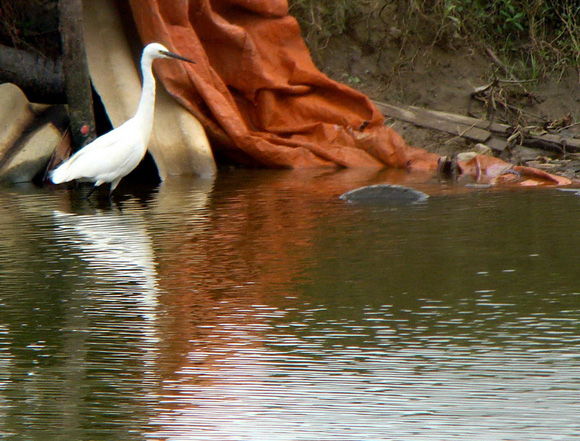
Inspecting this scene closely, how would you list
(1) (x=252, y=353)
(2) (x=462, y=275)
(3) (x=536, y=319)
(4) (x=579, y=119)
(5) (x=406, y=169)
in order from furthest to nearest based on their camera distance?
(4) (x=579, y=119), (5) (x=406, y=169), (2) (x=462, y=275), (3) (x=536, y=319), (1) (x=252, y=353)

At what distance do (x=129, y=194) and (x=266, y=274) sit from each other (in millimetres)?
2952

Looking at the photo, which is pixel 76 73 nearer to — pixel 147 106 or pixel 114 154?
pixel 147 106

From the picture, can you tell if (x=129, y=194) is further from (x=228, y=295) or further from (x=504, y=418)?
(x=504, y=418)

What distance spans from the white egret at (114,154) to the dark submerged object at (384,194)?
1589mm

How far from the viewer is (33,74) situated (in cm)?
809

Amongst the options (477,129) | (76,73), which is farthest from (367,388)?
(477,129)

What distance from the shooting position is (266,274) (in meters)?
4.07

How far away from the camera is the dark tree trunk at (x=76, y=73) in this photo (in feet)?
23.3


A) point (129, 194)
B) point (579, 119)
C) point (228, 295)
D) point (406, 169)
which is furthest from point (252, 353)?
point (579, 119)

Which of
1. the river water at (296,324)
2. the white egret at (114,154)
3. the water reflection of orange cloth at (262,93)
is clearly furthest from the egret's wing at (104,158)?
the water reflection of orange cloth at (262,93)

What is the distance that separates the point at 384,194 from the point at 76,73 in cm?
265

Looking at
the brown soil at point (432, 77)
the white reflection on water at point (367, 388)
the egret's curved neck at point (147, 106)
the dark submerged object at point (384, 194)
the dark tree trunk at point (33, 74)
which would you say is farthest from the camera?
the brown soil at point (432, 77)

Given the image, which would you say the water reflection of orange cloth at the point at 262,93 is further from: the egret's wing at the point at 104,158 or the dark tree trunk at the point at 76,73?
the egret's wing at the point at 104,158

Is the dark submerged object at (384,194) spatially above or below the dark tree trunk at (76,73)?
below
